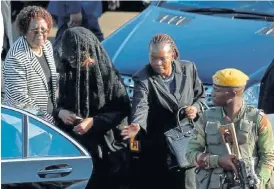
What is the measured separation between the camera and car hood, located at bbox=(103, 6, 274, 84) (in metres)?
6.74

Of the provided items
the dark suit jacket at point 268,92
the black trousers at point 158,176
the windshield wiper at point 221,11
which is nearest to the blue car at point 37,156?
the black trousers at point 158,176

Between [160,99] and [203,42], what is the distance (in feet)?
4.62

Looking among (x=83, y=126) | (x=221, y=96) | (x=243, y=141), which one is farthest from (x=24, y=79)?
(x=243, y=141)

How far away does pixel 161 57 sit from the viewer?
570 centimetres

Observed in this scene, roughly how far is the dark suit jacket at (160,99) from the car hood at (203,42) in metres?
0.76

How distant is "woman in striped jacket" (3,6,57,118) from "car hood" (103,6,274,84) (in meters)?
0.91

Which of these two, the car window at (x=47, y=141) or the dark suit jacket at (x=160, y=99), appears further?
the dark suit jacket at (x=160, y=99)

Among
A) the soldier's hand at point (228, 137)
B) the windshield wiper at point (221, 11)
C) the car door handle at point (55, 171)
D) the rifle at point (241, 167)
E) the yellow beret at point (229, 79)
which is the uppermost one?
the windshield wiper at point (221, 11)

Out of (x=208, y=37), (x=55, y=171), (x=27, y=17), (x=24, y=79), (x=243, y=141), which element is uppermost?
(x=27, y=17)

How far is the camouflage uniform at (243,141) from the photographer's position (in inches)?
189

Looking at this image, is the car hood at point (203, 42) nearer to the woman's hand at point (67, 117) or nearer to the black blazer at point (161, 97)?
the black blazer at point (161, 97)

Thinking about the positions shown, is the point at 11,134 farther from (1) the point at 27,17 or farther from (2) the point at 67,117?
(1) the point at 27,17

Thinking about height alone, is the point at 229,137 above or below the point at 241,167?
above

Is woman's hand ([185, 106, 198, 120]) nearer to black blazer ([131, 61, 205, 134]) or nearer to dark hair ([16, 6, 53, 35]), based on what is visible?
black blazer ([131, 61, 205, 134])
